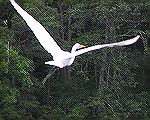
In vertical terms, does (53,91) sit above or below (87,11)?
below

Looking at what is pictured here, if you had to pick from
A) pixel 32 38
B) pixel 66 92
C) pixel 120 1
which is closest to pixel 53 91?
pixel 66 92

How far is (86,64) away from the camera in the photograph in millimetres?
9453

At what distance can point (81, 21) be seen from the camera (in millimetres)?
9547

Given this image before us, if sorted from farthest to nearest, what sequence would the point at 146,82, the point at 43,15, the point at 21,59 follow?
the point at 146,82 → the point at 43,15 → the point at 21,59

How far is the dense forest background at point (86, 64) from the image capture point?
8.84 meters

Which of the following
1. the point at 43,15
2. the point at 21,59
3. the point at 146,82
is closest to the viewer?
the point at 21,59

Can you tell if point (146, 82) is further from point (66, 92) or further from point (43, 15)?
point (43, 15)

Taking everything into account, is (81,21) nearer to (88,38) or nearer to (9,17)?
(88,38)

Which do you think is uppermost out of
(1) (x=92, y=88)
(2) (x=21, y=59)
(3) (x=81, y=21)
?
(3) (x=81, y=21)

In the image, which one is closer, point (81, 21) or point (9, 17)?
point (9, 17)

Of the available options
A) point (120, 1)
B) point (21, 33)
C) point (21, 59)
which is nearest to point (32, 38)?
point (21, 33)

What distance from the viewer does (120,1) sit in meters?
9.21

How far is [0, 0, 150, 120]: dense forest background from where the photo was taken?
29.0ft

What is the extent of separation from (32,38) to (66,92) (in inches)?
42.9
